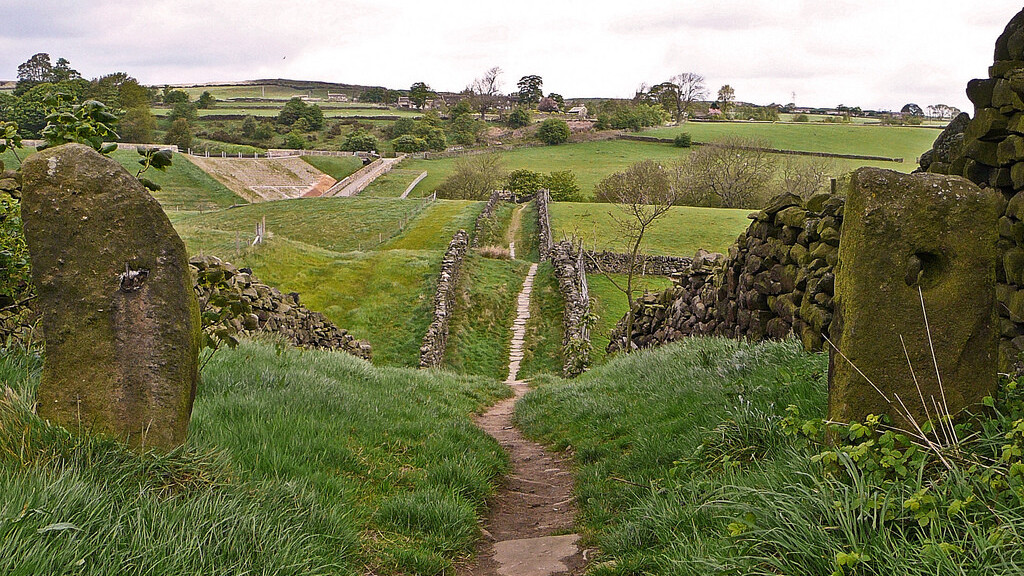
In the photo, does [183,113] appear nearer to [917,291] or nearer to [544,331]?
[544,331]

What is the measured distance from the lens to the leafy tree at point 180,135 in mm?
86875

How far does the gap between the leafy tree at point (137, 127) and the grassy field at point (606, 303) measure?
7134 cm

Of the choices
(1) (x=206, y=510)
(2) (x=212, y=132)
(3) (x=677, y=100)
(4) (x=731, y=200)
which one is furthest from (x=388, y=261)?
(3) (x=677, y=100)

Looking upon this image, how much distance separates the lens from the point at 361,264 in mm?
27875

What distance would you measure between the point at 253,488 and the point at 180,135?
312ft

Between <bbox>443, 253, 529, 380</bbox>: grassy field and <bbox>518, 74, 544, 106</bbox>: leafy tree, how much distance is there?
126 m

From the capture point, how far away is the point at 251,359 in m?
8.58

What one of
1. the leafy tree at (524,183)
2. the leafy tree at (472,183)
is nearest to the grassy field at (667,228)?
the leafy tree at (524,183)

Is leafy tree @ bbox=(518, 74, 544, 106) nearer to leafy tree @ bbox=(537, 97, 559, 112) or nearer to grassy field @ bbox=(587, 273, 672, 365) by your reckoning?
leafy tree @ bbox=(537, 97, 559, 112)

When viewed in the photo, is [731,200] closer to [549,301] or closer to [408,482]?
[549,301]

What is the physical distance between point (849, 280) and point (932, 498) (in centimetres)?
135

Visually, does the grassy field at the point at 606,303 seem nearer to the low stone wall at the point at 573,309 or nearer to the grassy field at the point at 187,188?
the low stone wall at the point at 573,309

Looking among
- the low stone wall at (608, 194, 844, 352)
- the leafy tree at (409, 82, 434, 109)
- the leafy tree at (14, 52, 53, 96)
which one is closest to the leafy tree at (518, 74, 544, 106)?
the leafy tree at (409, 82, 434, 109)

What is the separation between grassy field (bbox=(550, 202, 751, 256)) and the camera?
4047cm
